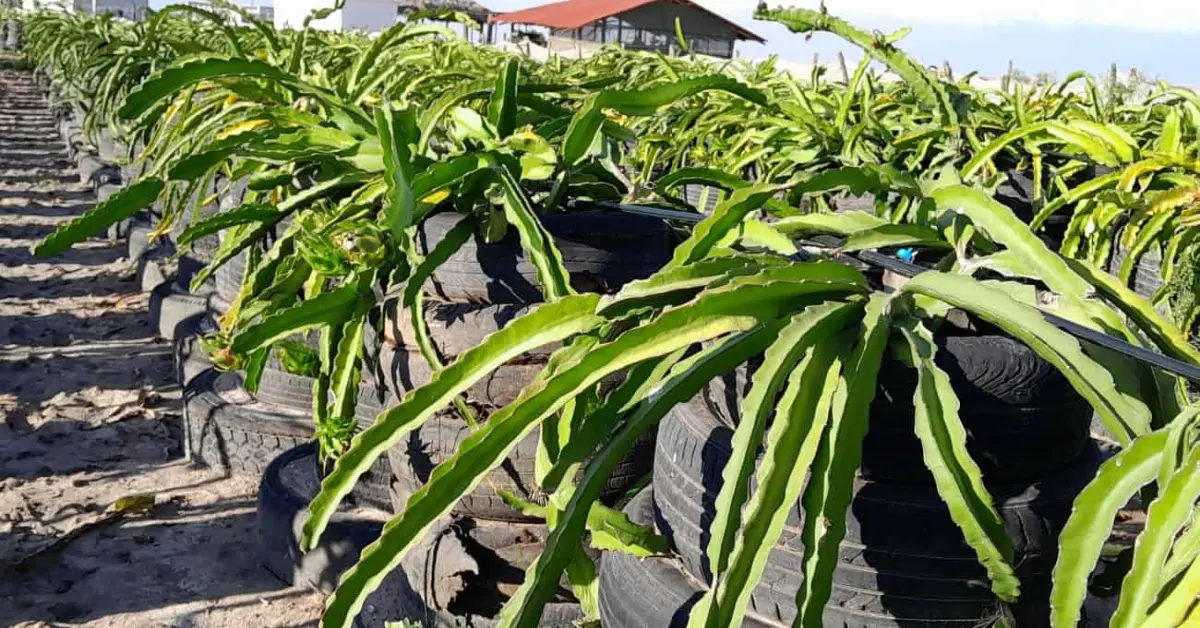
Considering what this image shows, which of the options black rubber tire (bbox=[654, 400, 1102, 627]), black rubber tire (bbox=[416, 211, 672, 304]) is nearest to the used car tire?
black rubber tire (bbox=[416, 211, 672, 304])

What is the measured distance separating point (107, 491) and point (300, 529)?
3.83 ft

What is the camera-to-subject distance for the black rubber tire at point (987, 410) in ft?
3.95

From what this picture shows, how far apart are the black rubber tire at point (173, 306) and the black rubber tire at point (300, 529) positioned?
1.52 meters

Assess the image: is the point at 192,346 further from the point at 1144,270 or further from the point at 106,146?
the point at 106,146

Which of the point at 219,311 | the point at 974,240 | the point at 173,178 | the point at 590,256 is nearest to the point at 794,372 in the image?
the point at 974,240

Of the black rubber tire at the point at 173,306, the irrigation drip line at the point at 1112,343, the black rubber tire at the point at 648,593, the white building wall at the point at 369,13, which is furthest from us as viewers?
the white building wall at the point at 369,13

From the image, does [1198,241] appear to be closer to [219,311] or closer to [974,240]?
[974,240]

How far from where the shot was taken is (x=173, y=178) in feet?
6.68

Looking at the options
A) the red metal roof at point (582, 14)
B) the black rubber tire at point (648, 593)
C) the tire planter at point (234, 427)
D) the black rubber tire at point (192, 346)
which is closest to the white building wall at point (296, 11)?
the red metal roof at point (582, 14)

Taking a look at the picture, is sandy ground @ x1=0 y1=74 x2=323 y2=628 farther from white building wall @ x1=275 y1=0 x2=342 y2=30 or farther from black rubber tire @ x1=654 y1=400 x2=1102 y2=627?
white building wall @ x1=275 y1=0 x2=342 y2=30

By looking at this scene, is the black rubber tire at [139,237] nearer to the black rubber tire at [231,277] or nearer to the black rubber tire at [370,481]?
the black rubber tire at [231,277]

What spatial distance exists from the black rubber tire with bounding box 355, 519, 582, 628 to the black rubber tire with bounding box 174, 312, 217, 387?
5.92 ft

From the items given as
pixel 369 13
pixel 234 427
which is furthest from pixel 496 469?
pixel 369 13

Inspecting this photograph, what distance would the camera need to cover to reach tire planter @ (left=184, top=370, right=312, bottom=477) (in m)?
3.04
